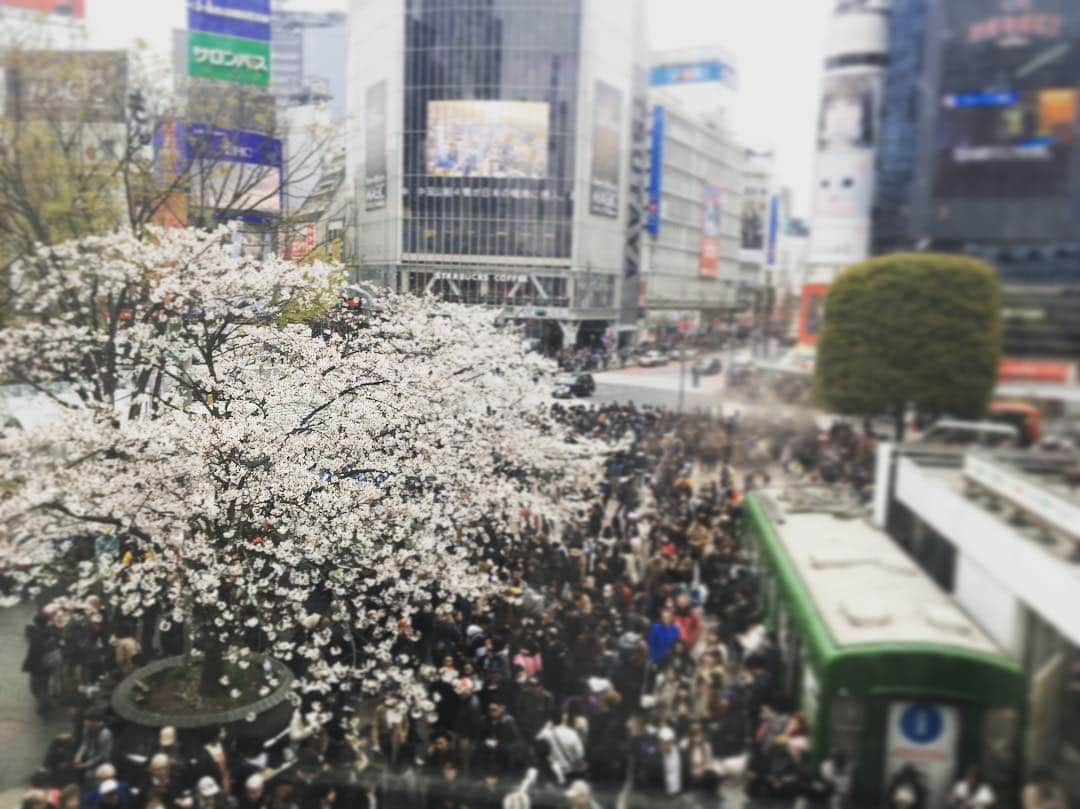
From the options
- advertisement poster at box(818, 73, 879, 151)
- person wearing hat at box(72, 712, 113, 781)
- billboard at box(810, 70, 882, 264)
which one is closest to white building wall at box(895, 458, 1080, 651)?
billboard at box(810, 70, 882, 264)

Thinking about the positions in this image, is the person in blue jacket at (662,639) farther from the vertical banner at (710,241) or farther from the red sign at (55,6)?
the red sign at (55,6)

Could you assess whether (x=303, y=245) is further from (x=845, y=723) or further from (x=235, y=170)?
(x=845, y=723)

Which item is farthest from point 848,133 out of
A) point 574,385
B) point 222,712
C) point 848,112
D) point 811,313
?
point 222,712

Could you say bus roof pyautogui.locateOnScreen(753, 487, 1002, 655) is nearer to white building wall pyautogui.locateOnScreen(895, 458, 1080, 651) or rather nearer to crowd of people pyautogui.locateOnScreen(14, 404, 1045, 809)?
white building wall pyautogui.locateOnScreen(895, 458, 1080, 651)

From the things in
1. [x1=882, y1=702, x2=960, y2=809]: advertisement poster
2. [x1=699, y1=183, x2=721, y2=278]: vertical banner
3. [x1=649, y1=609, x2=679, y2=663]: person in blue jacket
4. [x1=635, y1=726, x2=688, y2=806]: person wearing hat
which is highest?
[x1=699, y1=183, x2=721, y2=278]: vertical banner

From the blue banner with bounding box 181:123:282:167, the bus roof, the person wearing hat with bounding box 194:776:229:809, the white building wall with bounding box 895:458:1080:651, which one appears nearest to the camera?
the white building wall with bounding box 895:458:1080:651

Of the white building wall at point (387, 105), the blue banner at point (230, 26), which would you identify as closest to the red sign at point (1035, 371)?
the white building wall at point (387, 105)
